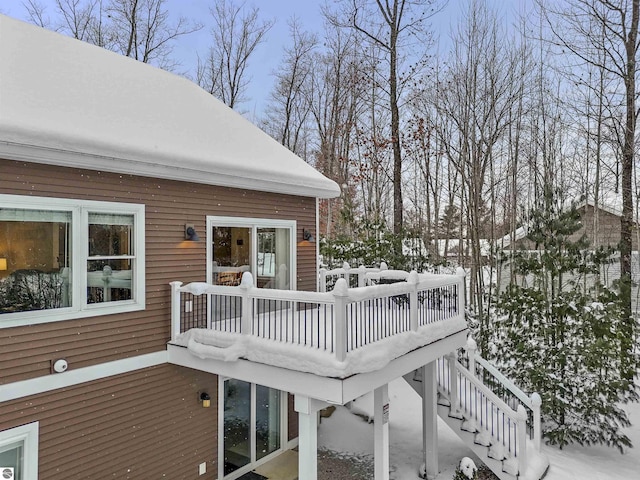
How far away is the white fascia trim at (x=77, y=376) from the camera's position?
16.7ft

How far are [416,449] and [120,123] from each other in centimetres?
835

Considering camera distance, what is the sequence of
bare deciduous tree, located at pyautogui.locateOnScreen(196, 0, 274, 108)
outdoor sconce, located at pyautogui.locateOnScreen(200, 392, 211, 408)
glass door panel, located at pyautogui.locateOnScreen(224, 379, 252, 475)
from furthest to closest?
bare deciduous tree, located at pyautogui.locateOnScreen(196, 0, 274, 108), glass door panel, located at pyautogui.locateOnScreen(224, 379, 252, 475), outdoor sconce, located at pyautogui.locateOnScreen(200, 392, 211, 408)

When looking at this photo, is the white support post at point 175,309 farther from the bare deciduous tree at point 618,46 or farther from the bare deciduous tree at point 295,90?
the bare deciduous tree at point 295,90

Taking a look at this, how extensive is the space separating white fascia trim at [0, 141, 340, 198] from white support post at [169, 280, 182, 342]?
5.23ft

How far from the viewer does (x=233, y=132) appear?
8500mm

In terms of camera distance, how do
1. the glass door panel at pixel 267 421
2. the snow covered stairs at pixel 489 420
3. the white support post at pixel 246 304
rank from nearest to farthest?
the white support post at pixel 246 304 → the snow covered stairs at pixel 489 420 → the glass door panel at pixel 267 421

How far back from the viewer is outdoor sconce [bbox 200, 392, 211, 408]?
699 cm

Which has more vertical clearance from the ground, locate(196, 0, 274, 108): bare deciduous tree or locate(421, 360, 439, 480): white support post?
locate(196, 0, 274, 108): bare deciduous tree

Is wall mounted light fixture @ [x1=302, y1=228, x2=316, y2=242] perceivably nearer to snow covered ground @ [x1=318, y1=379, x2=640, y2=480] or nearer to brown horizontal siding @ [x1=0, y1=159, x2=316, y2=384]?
brown horizontal siding @ [x1=0, y1=159, x2=316, y2=384]

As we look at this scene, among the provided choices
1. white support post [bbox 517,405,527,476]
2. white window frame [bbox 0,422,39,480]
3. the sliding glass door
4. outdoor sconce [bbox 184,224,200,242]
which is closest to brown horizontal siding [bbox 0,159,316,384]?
outdoor sconce [bbox 184,224,200,242]

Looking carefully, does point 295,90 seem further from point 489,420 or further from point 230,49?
point 489,420

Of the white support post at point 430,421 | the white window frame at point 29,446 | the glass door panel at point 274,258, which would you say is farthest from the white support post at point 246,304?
the white support post at point 430,421

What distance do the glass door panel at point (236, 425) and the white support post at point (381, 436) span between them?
252 cm

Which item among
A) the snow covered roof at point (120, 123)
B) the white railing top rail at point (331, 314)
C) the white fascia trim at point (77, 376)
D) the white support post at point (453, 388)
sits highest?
the snow covered roof at point (120, 123)
